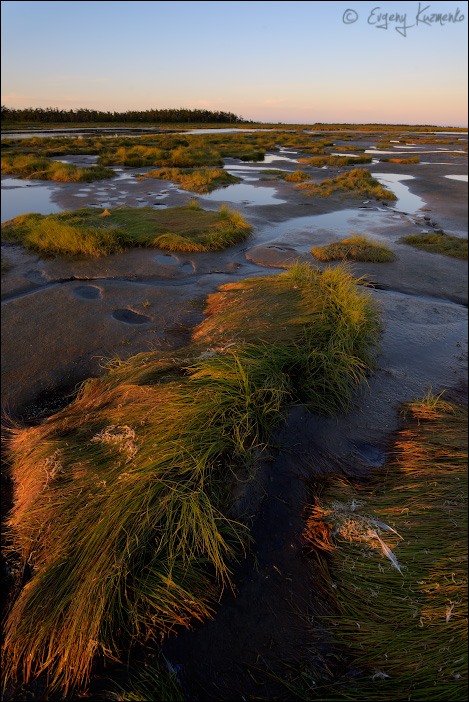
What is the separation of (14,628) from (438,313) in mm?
6660

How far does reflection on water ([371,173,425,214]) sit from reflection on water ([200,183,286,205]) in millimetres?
5091

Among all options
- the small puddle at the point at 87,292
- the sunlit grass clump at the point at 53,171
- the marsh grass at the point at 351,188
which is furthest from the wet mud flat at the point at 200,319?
the sunlit grass clump at the point at 53,171

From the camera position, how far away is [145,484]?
7.91ft

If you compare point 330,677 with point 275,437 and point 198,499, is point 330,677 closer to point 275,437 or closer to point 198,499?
point 198,499

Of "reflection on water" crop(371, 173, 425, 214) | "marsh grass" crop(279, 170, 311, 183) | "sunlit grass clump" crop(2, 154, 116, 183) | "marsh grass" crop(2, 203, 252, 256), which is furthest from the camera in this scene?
"marsh grass" crop(279, 170, 311, 183)

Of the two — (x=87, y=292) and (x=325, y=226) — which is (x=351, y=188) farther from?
(x=87, y=292)

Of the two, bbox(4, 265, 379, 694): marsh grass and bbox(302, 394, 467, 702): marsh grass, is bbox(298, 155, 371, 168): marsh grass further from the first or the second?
bbox(302, 394, 467, 702): marsh grass

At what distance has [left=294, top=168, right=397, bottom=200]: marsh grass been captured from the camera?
16.3 metres

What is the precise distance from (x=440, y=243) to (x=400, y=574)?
9768 millimetres

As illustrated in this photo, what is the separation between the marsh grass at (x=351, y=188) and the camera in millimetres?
16312

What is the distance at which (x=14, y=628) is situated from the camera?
203 centimetres

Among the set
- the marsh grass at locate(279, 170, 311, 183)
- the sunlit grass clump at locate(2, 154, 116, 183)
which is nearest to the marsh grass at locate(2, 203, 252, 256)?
the sunlit grass clump at locate(2, 154, 116, 183)

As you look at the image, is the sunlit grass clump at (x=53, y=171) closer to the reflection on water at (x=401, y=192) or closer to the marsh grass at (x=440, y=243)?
the reflection on water at (x=401, y=192)

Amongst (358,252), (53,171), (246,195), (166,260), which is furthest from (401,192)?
(53,171)
